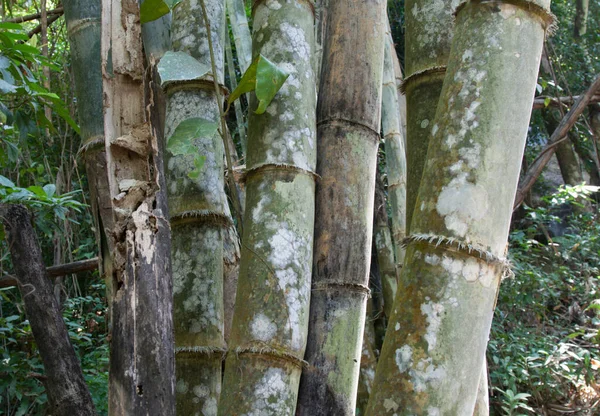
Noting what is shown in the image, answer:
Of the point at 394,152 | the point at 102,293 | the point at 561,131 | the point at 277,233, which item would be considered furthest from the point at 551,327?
the point at 277,233

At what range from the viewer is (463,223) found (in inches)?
36.9

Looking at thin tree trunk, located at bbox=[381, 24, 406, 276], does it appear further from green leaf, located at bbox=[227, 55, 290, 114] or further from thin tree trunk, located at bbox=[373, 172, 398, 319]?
green leaf, located at bbox=[227, 55, 290, 114]

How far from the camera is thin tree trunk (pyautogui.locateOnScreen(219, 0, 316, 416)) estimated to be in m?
1.15

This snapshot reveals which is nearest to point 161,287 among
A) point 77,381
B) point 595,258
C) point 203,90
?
point 203,90

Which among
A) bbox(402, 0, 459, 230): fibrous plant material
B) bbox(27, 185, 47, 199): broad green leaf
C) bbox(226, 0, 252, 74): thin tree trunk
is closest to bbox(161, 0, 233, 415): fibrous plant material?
bbox(402, 0, 459, 230): fibrous plant material

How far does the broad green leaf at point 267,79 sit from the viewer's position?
119 cm

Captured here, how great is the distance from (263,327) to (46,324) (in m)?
1.18

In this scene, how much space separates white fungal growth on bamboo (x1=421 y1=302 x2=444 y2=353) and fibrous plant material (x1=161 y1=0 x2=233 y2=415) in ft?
1.90

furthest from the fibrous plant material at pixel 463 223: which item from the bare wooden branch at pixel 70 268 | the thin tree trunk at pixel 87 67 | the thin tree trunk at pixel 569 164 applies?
the thin tree trunk at pixel 569 164

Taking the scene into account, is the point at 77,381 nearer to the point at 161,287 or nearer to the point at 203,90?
the point at 203,90

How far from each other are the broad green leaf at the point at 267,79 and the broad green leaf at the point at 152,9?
0.65 feet

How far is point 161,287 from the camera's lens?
3.36ft

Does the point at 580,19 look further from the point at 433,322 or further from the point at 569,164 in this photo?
the point at 433,322

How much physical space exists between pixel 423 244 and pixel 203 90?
30.9 inches
